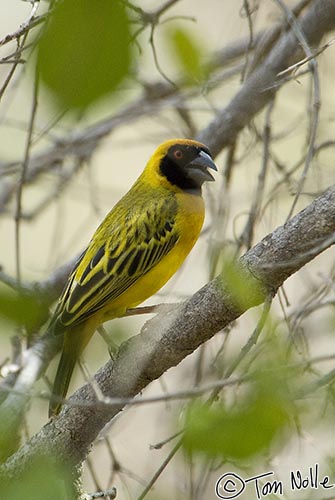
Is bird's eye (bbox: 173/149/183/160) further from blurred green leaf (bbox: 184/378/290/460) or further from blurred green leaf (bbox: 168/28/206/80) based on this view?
blurred green leaf (bbox: 184/378/290/460)

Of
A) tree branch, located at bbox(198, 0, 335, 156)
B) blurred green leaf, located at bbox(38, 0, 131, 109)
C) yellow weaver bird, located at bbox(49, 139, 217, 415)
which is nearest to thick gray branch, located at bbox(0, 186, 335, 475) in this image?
yellow weaver bird, located at bbox(49, 139, 217, 415)

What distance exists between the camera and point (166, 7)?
11.3ft

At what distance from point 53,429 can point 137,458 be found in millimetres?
2076

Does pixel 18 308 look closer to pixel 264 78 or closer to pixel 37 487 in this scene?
pixel 37 487

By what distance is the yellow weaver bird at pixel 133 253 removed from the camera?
356cm

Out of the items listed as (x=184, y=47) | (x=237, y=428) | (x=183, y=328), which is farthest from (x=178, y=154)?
(x=237, y=428)

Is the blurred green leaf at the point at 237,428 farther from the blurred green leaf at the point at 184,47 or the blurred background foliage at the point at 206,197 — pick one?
the blurred green leaf at the point at 184,47

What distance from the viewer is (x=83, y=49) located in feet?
3.60

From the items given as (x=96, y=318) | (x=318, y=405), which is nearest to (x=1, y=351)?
(x=96, y=318)

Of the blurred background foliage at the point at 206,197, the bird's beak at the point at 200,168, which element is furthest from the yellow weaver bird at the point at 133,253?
the blurred background foliage at the point at 206,197

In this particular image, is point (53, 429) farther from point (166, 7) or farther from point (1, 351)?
point (1, 351)

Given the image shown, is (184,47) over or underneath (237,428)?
over

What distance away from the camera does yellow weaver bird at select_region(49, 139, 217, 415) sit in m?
3.56

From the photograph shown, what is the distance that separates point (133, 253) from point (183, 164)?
2.30 feet
